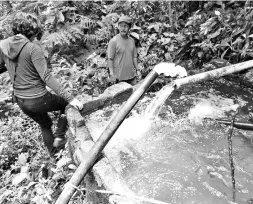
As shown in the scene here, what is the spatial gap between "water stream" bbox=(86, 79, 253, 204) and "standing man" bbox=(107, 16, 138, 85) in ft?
2.30

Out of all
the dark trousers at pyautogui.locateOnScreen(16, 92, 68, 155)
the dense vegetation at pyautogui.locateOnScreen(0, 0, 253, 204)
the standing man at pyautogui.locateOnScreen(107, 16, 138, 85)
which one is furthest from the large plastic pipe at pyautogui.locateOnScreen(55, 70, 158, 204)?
the standing man at pyautogui.locateOnScreen(107, 16, 138, 85)

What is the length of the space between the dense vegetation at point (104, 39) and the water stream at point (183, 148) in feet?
4.46

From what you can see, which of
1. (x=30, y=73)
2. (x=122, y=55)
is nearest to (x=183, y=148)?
(x=122, y=55)

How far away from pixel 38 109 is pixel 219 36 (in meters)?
5.10

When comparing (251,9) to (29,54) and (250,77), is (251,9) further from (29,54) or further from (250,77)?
(29,54)

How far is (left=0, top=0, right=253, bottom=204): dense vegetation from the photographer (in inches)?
191

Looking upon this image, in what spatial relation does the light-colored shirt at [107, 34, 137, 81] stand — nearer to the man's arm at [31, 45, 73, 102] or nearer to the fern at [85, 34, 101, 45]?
the man's arm at [31, 45, 73, 102]

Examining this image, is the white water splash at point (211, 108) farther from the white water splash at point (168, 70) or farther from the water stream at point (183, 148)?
the white water splash at point (168, 70)

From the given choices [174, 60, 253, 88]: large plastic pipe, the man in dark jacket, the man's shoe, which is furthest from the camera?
the man's shoe

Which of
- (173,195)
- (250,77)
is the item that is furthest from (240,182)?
(250,77)

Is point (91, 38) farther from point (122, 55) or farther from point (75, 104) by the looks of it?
point (75, 104)

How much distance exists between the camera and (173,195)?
2.93 m

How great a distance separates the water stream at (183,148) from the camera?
3.00 metres

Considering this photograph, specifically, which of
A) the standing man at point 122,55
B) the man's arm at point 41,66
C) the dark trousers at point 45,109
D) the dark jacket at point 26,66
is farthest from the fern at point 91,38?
the man's arm at point 41,66
